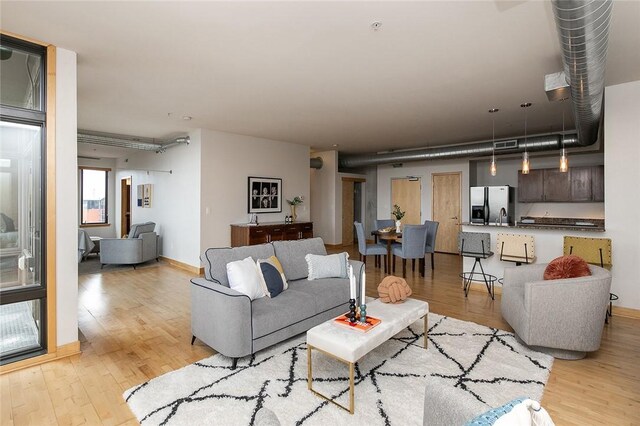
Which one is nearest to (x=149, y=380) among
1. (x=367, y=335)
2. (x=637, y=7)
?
(x=367, y=335)

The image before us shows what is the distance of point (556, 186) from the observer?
695cm

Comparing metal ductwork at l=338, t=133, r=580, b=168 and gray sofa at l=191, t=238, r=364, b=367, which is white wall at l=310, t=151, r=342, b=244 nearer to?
metal ductwork at l=338, t=133, r=580, b=168

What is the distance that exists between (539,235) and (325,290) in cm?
325

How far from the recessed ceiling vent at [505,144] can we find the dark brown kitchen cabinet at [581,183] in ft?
5.65

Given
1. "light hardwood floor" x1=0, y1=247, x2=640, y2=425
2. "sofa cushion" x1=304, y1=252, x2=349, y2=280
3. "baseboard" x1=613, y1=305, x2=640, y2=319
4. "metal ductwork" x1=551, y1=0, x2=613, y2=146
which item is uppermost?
"metal ductwork" x1=551, y1=0, x2=613, y2=146

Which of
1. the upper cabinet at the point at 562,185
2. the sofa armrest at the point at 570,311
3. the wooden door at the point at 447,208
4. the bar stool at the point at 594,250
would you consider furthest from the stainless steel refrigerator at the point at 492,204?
the sofa armrest at the point at 570,311

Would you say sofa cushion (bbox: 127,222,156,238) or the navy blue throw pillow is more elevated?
sofa cushion (bbox: 127,222,156,238)

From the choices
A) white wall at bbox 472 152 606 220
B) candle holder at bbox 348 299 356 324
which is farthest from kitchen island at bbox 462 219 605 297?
candle holder at bbox 348 299 356 324

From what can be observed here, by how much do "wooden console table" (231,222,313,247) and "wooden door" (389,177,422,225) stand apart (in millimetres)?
3418

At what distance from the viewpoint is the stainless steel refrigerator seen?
6.96 m

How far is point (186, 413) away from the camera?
206cm

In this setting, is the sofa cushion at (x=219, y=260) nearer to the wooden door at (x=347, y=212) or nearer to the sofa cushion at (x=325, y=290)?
the sofa cushion at (x=325, y=290)

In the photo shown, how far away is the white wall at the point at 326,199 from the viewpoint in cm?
907

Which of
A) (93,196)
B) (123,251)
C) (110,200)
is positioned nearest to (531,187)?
(123,251)
